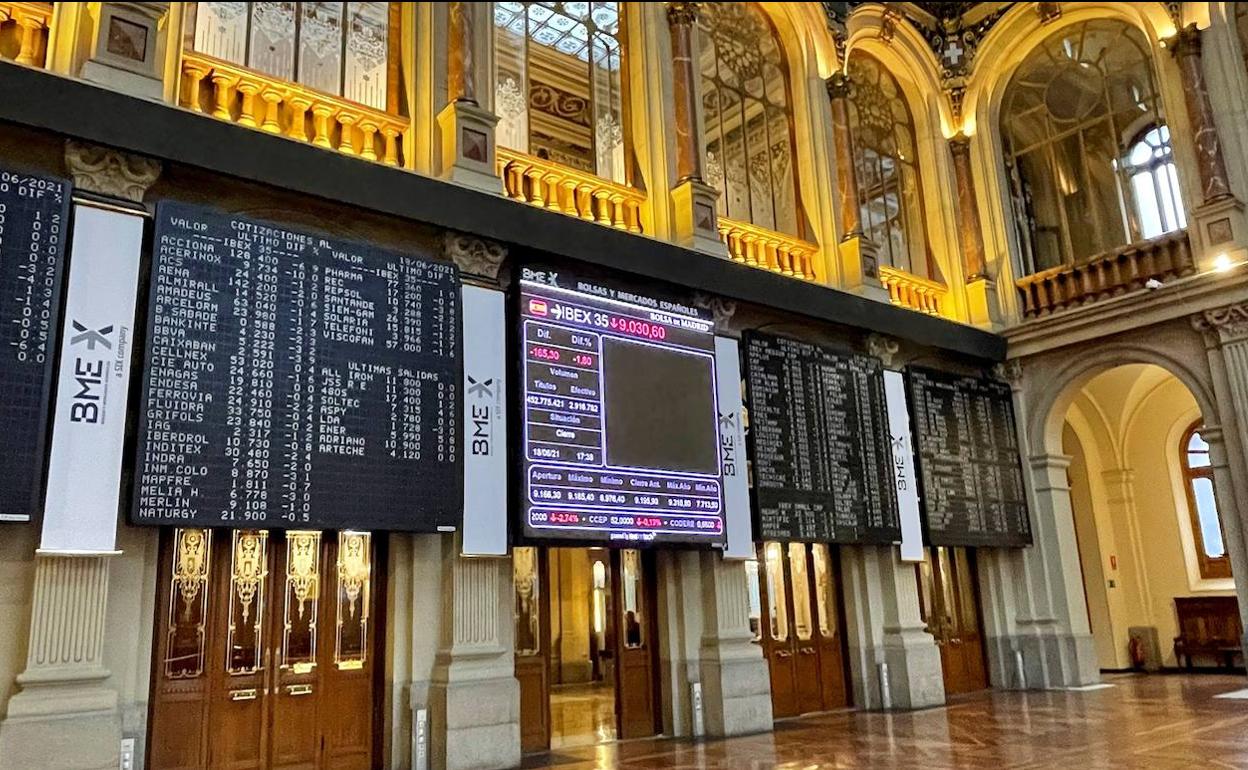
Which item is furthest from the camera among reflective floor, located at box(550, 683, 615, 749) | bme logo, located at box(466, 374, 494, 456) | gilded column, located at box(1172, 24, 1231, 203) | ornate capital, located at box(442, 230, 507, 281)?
gilded column, located at box(1172, 24, 1231, 203)

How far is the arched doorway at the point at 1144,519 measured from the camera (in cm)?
1326

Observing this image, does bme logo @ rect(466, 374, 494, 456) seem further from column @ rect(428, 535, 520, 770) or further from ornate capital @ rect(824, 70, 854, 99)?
ornate capital @ rect(824, 70, 854, 99)

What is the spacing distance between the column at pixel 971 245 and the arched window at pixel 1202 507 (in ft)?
12.9

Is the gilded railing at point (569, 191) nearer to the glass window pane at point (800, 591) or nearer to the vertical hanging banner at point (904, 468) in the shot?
the vertical hanging banner at point (904, 468)

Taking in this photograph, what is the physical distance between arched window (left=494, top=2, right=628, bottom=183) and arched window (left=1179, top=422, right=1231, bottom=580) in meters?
9.51

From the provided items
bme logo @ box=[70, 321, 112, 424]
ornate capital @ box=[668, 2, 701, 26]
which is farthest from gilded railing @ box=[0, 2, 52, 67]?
ornate capital @ box=[668, 2, 701, 26]

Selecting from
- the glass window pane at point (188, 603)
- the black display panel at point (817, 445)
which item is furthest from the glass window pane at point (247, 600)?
the black display panel at point (817, 445)

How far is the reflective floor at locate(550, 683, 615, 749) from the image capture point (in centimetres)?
821

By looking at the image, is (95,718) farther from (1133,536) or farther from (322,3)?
(1133,536)

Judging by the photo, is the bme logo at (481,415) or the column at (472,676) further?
the bme logo at (481,415)

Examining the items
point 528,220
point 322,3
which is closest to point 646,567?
point 528,220

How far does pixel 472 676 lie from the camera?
22.8 ft

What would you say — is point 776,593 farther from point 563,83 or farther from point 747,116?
point 563,83

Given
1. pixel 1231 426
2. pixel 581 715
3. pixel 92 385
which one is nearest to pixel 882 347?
pixel 1231 426
